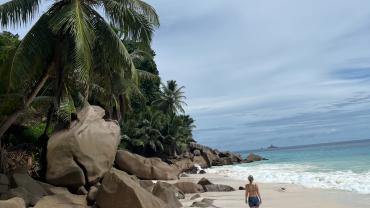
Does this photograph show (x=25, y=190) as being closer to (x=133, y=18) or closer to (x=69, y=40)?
(x=69, y=40)

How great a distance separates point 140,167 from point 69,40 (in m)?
12.5

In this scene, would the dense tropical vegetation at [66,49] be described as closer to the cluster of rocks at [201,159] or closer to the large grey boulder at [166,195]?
the large grey boulder at [166,195]

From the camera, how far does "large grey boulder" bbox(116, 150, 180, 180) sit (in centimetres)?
2541

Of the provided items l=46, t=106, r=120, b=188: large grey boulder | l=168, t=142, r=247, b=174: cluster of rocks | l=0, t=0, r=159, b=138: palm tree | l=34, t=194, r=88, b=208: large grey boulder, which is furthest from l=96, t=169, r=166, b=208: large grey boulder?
l=168, t=142, r=247, b=174: cluster of rocks

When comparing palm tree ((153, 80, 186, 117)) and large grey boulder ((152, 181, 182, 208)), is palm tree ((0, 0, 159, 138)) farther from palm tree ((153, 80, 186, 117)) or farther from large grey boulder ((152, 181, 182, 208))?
palm tree ((153, 80, 186, 117))

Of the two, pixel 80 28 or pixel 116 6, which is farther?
pixel 116 6

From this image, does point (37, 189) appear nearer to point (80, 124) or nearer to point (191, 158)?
point (80, 124)

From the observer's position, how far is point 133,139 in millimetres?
44844

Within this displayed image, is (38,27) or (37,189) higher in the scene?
(38,27)

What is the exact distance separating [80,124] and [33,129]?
24.5 ft

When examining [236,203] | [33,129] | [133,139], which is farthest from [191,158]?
[236,203]

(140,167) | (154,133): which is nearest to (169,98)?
(154,133)

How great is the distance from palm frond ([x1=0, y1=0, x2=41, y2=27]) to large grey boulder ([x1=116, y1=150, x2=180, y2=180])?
37.2ft

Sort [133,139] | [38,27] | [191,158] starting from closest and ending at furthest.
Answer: [38,27] → [133,139] → [191,158]
